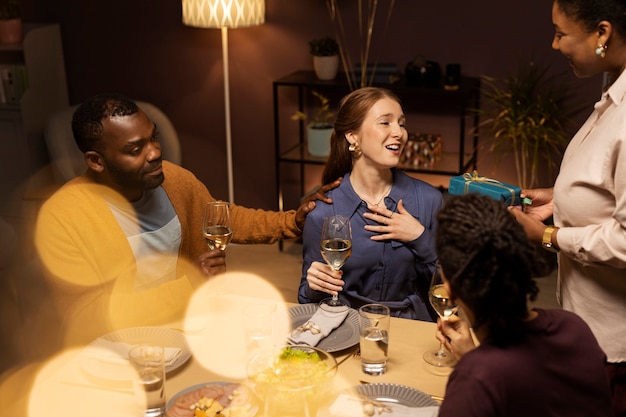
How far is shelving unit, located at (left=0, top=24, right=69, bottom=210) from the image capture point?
4715 mm

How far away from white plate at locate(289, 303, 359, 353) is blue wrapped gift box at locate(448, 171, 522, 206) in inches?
19.1

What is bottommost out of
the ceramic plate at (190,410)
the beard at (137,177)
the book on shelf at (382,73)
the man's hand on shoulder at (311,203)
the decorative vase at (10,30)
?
the ceramic plate at (190,410)

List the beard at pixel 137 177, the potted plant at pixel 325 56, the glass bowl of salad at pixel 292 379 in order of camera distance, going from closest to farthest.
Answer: the glass bowl of salad at pixel 292 379 → the beard at pixel 137 177 → the potted plant at pixel 325 56

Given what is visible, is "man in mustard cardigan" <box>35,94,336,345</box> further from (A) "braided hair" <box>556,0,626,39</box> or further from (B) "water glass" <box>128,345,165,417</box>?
(A) "braided hair" <box>556,0,626,39</box>

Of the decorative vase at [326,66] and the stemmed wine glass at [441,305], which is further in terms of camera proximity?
the decorative vase at [326,66]

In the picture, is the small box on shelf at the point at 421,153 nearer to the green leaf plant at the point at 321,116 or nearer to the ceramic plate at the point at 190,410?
the green leaf plant at the point at 321,116

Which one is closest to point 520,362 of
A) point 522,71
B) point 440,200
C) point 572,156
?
point 572,156

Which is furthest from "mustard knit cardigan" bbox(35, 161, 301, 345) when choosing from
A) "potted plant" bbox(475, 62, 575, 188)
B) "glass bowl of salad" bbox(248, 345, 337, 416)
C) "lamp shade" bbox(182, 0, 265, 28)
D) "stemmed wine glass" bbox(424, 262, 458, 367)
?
"potted plant" bbox(475, 62, 575, 188)

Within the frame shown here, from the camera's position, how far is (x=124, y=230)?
90.8 inches

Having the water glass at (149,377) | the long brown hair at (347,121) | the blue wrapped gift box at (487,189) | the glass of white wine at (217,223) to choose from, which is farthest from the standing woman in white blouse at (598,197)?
the water glass at (149,377)

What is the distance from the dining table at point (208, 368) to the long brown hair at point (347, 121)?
0.65m

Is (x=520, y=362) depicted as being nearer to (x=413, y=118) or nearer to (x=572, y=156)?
(x=572, y=156)

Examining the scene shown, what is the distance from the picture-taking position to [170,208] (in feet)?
8.07

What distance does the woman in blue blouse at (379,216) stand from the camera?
93.4 inches
